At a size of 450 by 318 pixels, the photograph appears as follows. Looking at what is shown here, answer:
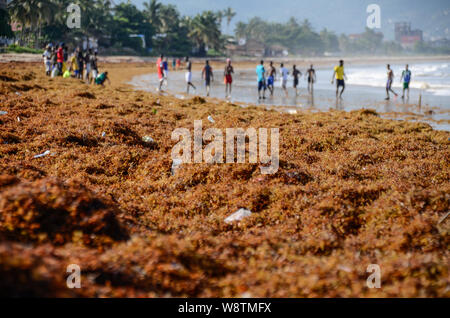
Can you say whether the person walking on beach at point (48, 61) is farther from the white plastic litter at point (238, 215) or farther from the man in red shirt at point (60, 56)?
the white plastic litter at point (238, 215)

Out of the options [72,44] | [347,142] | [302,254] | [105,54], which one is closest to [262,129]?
[347,142]

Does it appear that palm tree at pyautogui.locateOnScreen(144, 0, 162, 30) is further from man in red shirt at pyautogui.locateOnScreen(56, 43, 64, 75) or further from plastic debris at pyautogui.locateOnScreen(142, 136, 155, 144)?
plastic debris at pyautogui.locateOnScreen(142, 136, 155, 144)

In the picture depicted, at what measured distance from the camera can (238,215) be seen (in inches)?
243

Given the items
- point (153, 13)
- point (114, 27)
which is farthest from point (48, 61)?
point (153, 13)

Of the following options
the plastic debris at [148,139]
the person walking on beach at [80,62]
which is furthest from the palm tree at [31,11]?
the plastic debris at [148,139]

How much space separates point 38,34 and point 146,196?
73.1 m

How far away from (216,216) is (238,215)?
0.37 metres

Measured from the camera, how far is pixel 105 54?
253 ft

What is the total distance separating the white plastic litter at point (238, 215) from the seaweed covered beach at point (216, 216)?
0.52 feet

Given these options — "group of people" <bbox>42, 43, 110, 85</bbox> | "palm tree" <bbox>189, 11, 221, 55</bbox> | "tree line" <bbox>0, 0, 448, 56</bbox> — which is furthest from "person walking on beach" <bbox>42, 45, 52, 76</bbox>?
"palm tree" <bbox>189, 11, 221, 55</bbox>

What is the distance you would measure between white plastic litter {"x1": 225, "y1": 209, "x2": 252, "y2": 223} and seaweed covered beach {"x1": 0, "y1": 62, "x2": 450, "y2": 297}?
158 mm

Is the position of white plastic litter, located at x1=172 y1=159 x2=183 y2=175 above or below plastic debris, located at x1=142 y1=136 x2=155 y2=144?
below

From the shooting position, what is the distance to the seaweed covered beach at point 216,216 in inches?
149

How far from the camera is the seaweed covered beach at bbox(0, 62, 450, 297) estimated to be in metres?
3.78
